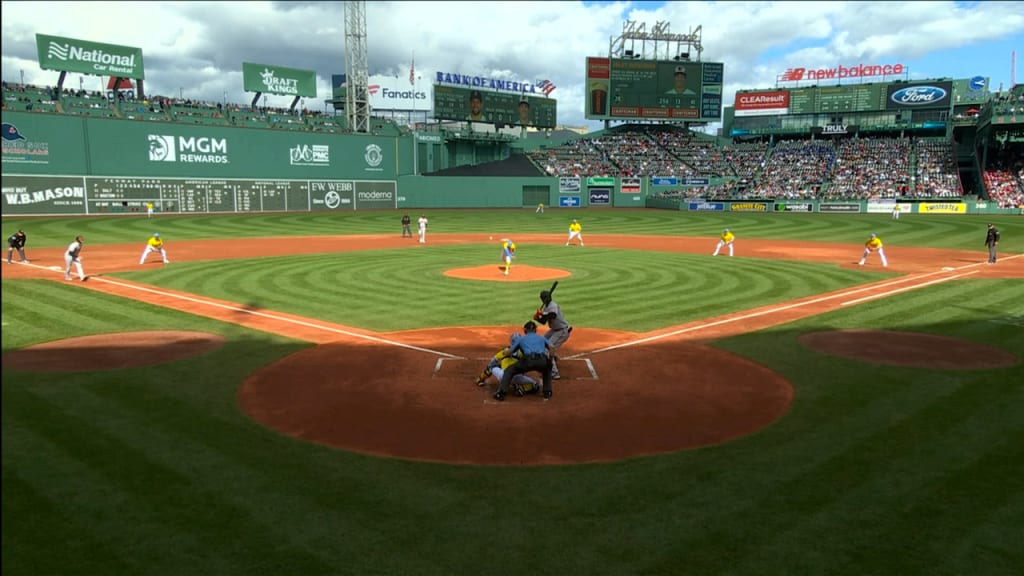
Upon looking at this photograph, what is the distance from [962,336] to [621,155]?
80.2 meters

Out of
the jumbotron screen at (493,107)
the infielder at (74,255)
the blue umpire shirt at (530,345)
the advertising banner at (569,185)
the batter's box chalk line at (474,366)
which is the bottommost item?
the batter's box chalk line at (474,366)

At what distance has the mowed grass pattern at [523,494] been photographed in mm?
6938

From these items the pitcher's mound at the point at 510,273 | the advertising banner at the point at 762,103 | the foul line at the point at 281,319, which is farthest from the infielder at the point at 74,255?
the advertising banner at the point at 762,103

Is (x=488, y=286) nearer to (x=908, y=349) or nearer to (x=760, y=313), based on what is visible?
(x=760, y=313)

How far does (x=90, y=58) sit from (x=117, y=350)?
200ft

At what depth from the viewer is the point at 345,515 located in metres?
7.79

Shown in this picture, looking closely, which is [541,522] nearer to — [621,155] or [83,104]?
[83,104]

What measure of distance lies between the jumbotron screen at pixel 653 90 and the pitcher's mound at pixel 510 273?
72.7 meters

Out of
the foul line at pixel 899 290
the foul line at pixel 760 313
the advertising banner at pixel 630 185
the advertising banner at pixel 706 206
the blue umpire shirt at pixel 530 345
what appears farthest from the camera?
the advertising banner at pixel 630 185

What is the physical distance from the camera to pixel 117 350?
→ 14.5 m

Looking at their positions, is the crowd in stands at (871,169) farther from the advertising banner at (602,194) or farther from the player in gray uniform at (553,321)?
the player in gray uniform at (553,321)

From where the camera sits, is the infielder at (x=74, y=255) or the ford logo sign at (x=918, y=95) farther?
the ford logo sign at (x=918, y=95)

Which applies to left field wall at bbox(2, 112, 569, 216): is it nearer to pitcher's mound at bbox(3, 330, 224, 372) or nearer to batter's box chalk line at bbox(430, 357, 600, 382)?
pitcher's mound at bbox(3, 330, 224, 372)

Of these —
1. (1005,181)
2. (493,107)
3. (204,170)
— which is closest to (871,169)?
(1005,181)
